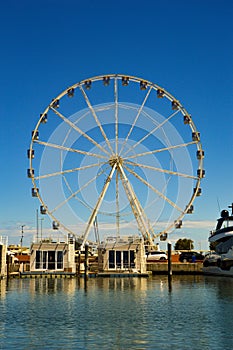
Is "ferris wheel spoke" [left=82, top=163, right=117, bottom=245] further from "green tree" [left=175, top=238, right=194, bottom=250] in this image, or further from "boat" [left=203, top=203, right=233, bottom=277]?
"green tree" [left=175, top=238, right=194, bottom=250]

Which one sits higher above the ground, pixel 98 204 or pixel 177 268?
pixel 98 204

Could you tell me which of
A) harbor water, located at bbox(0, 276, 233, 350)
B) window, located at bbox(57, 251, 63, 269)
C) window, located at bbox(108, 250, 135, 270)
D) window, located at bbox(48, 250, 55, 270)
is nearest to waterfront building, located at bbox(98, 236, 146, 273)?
window, located at bbox(108, 250, 135, 270)

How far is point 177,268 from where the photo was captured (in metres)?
69.0

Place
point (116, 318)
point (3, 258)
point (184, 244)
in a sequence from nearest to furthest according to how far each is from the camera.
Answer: point (116, 318)
point (3, 258)
point (184, 244)

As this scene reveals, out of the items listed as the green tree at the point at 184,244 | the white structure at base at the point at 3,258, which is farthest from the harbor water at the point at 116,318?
the green tree at the point at 184,244

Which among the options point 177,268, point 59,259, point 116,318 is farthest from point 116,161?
point 116,318

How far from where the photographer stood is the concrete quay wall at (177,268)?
6752 cm

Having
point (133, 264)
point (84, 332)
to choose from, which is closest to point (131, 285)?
point (133, 264)

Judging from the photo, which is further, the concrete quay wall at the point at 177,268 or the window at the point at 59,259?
the concrete quay wall at the point at 177,268

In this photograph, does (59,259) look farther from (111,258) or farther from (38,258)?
(111,258)

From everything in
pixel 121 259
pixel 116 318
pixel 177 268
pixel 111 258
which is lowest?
pixel 116 318

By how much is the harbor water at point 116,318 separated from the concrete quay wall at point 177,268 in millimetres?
21819

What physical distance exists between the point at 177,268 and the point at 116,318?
42.2 m

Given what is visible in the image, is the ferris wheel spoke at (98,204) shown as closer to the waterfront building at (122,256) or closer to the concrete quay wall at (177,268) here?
the waterfront building at (122,256)
